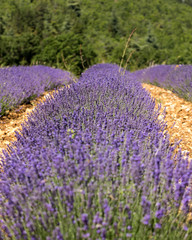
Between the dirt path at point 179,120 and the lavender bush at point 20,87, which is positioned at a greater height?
the dirt path at point 179,120

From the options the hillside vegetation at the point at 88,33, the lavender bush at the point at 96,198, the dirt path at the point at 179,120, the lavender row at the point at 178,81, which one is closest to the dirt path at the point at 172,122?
the dirt path at the point at 179,120

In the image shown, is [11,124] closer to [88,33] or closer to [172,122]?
[172,122]

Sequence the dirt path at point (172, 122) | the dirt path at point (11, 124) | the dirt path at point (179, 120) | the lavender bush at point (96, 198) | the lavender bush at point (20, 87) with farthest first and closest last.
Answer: the lavender bush at point (20, 87) < the dirt path at point (11, 124) < the dirt path at point (172, 122) < the dirt path at point (179, 120) < the lavender bush at point (96, 198)

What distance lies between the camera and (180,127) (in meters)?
3.43

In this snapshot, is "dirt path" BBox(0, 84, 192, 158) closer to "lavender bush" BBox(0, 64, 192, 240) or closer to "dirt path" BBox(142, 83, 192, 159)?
"dirt path" BBox(142, 83, 192, 159)

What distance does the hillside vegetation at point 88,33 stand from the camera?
11.2m

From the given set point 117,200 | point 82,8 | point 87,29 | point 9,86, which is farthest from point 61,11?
point 117,200

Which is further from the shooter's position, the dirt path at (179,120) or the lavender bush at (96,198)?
the dirt path at (179,120)

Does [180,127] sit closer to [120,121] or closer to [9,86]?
[120,121]

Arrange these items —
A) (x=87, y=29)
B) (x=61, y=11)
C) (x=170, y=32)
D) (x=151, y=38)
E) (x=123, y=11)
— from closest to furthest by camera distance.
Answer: (x=151, y=38) < (x=61, y=11) < (x=87, y=29) < (x=170, y=32) < (x=123, y=11)

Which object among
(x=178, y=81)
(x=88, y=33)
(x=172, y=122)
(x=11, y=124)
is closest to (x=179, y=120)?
(x=172, y=122)

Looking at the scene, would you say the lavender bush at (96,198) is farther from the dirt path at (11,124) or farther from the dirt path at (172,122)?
the dirt path at (11,124)

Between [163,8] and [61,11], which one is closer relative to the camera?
[61,11]

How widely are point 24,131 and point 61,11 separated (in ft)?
80.2
